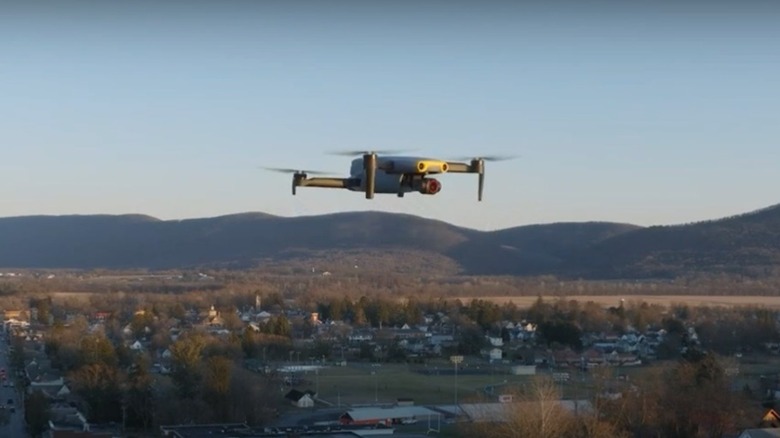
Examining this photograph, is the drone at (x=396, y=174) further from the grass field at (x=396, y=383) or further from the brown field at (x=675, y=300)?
the brown field at (x=675, y=300)

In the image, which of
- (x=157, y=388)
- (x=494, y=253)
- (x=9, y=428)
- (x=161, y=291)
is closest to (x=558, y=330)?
(x=157, y=388)

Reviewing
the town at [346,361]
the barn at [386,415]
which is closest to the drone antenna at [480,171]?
the town at [346,361]

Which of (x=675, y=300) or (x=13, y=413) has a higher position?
(x=675, y=300)

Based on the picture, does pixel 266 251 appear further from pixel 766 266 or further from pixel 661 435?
pixel 661 435

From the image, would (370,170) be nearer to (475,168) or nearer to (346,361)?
(475,168)

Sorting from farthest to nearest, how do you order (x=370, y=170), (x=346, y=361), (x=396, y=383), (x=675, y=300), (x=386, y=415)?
1. (x=675, y=300)
2. (x=346, y=361)
3. (x=396, y=383)
4. (x=386, y=415)
5. (x=370, y=170)

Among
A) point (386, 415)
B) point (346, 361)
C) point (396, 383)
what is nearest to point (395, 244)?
point (346, 361)

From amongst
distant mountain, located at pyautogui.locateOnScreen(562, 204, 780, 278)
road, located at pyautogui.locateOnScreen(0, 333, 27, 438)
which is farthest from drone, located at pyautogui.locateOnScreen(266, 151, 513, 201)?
distant mountain, located at pyautogui.locateOnScreen(562, 204, 780, 278)
